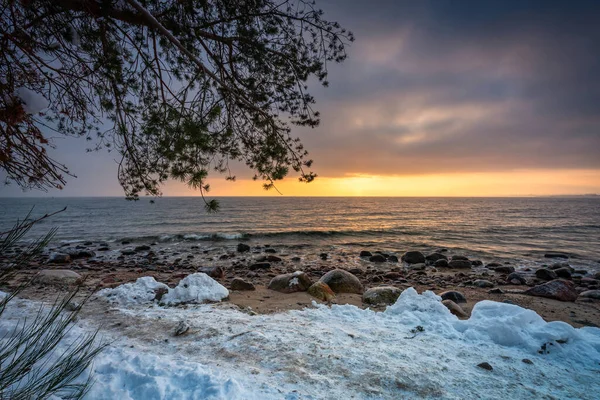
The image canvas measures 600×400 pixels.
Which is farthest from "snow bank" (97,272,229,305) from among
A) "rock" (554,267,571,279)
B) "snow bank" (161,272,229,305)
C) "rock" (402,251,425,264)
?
"rock" (554,267,571,279)

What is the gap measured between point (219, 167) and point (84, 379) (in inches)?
140

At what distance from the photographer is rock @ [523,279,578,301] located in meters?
8.05

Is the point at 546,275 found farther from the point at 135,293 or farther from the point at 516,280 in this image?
→ the point at 135,293

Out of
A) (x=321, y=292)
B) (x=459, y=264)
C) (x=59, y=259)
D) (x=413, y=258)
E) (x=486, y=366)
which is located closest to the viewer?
(x=486, y=366)

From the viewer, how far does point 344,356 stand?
11.8 ft

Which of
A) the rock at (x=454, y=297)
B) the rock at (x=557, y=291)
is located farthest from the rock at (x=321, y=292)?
the rock at (x=557, y=291)

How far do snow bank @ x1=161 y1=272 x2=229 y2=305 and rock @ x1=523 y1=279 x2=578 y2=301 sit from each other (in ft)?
28.4

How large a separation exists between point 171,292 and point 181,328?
6.51ft

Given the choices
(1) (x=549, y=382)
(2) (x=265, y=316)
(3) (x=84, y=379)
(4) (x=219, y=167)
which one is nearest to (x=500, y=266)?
(1) (x=549, y=382)

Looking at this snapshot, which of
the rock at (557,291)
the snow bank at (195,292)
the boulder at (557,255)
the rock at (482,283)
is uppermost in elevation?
the snow bank at (195,292)

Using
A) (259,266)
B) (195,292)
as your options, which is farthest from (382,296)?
(259,266)

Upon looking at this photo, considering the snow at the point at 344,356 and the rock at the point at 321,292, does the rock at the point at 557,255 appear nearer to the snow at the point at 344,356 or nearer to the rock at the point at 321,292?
the snow at the point at 344,356

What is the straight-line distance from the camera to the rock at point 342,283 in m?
7.87

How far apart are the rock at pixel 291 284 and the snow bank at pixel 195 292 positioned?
1710 mm
